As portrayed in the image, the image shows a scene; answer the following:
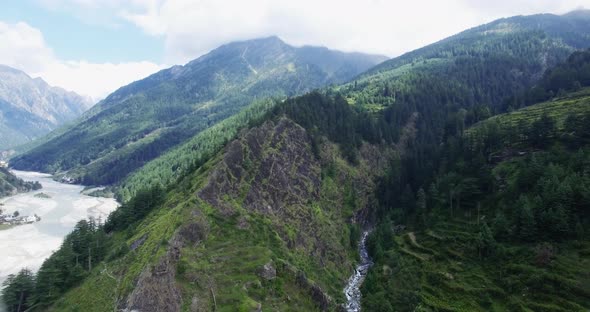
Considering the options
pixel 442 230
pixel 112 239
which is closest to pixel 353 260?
pixel 442 230

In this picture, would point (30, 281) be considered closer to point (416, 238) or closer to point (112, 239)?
point (112, 239)

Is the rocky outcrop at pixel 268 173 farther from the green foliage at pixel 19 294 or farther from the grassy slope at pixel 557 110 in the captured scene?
the grassy slope at pixel 557 110

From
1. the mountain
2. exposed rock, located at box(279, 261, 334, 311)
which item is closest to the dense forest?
the mountain

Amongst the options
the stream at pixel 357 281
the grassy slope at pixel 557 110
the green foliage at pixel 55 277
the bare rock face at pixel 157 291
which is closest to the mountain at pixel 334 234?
the bare rock face at pixel 157 291

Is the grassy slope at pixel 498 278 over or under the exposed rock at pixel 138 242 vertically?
under

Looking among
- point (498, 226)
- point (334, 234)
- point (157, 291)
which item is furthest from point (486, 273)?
point (157, 291)

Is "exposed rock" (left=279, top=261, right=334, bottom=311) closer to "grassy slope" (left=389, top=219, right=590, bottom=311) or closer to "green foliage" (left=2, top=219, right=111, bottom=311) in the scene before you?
"grassy slope" (left=389, top=219, right=590, bottom=311)
